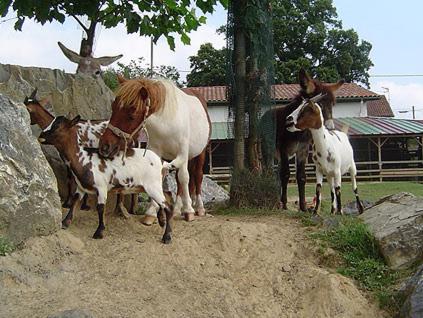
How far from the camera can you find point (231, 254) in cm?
632

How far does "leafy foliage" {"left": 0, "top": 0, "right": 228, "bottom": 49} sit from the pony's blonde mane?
1107mm

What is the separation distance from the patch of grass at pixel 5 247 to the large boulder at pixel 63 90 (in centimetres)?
236

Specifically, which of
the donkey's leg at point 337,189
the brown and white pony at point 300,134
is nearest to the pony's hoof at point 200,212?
the brown and white pony at point 300,134

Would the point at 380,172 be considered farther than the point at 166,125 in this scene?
Yes

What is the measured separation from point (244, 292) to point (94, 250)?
1.67 m

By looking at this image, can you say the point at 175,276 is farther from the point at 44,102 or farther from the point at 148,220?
the point at 44,102

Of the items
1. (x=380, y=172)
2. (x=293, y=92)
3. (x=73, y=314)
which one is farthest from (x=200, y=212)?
(x=293, y=92)

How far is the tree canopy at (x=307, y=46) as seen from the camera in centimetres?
4028

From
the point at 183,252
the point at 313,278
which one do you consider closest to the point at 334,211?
the point at 313,278

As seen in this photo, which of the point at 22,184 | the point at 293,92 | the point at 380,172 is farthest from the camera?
the point at 293,92

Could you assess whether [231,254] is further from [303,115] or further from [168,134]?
[303,115]

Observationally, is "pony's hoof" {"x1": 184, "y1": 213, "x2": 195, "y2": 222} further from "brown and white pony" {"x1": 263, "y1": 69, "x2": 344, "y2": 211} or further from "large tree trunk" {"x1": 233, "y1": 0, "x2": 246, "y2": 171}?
"brown and white pony" {"x1": 263, "y1": 69, "x2": 344, "y2": 211}

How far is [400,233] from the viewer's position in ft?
20.9

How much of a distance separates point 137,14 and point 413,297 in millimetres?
5230
